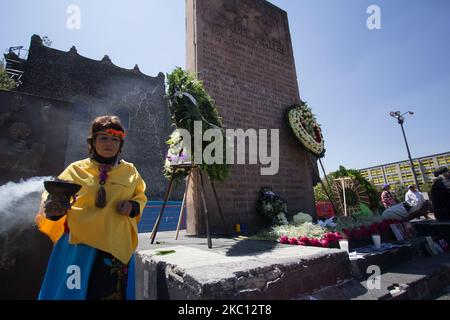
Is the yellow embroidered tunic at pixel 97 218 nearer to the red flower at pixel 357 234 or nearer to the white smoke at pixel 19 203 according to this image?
the white smoke at pixel 19 203

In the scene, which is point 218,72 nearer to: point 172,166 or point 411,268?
point 172,166

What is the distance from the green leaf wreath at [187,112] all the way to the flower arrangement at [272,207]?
1383 millimetres

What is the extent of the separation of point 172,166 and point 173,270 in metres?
2.13

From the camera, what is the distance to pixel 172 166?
3.91 meters

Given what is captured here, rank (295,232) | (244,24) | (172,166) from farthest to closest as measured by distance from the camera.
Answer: (244,24)
(172,166)
(295,232)

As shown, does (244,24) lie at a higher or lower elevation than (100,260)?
higher

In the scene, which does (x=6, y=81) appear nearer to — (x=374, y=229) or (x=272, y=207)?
(x=272, y=207)

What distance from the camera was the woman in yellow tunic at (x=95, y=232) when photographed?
5.70 feet

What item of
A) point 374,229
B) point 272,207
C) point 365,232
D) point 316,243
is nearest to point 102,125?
point 316,243

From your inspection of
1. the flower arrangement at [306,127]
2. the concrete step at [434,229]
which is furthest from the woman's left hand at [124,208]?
the concrete step at [434,229]

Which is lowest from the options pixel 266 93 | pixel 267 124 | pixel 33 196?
pixel 33 196

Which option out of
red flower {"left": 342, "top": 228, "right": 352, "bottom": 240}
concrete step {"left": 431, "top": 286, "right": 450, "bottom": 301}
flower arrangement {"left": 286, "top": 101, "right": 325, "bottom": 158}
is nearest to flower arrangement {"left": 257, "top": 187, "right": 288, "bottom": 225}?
red flower {"left": 342, "top": 228, "right": 352, "bottom": 240}
